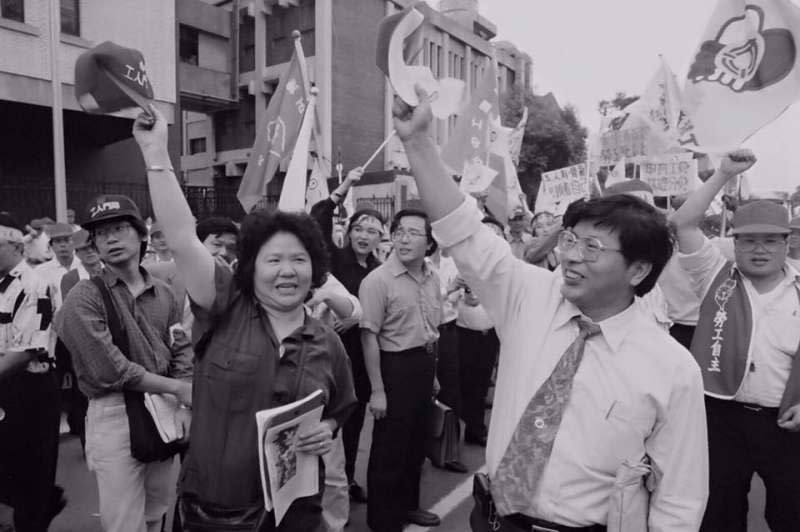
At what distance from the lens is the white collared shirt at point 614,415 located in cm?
176

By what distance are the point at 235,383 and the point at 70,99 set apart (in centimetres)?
1380

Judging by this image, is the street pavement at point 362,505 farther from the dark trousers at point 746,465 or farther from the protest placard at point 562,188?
the protest placard at point 562,188

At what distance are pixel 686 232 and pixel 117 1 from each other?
14969 millimetres

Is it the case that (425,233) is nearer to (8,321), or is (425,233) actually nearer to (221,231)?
(221,231)

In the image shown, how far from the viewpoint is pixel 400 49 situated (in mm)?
1898

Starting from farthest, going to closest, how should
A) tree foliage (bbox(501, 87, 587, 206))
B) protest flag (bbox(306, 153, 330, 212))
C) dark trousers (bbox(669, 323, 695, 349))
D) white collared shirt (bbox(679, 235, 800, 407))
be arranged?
tree foliage (bbox(501, 87, 587, 206)), protest flag (bbox(306, 153, 330, 212)), dark trousers (bbox(669, 323, 695, 349)), white collared shirt (bbox(679, 235, 800, 407))

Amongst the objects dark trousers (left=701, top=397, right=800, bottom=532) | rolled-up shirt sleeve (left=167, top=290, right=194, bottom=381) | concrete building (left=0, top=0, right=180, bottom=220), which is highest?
concrete building (left=0, top=0, right=180, bottom=220)

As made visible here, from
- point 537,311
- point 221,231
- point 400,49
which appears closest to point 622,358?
point 537,311

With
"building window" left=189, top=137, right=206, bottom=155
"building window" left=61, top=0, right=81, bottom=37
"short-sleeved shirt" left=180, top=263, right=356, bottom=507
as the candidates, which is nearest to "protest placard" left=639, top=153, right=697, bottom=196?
"short-sleeved shirt" left=180, top=263, right=356, bottom=507

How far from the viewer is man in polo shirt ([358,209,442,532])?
3949 mm

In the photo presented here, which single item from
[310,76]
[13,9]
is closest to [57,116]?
[13,9]

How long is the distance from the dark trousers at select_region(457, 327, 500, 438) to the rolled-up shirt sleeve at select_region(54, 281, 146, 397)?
3.62 m

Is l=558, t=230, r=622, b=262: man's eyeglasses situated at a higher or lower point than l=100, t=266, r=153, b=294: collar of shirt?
higher

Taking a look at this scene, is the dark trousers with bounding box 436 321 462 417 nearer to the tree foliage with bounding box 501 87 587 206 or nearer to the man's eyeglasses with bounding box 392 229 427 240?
the man's eyeglasses with bounding box 392 229 427 240
